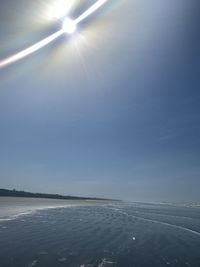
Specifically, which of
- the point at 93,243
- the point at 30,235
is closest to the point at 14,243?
the point at 30,235

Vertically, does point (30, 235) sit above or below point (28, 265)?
above

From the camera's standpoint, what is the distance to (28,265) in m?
10.6

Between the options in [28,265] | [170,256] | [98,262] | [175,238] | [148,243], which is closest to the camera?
[28,265]

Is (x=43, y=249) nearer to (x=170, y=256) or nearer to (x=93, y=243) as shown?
(x=93, y=243)

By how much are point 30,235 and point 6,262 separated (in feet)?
22.4

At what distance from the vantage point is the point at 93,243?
52.3 feet

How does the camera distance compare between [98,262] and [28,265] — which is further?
[98,262]

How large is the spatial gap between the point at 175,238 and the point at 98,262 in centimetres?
942

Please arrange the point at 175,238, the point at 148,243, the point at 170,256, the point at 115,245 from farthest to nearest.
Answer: the point at 175,238, the point at 148,243, the point at 115,245, the point at 170,256

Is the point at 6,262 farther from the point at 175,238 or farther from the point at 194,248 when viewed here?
the point at 175,238

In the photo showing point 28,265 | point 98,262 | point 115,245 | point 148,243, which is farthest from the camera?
point 148,243

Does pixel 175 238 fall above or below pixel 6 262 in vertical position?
above

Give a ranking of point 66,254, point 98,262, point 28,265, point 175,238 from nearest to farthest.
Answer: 1. point 28,265
2. point 98,262
3. point 66,254
4. point 175,238

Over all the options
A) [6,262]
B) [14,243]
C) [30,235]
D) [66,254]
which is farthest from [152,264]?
[30,235]
